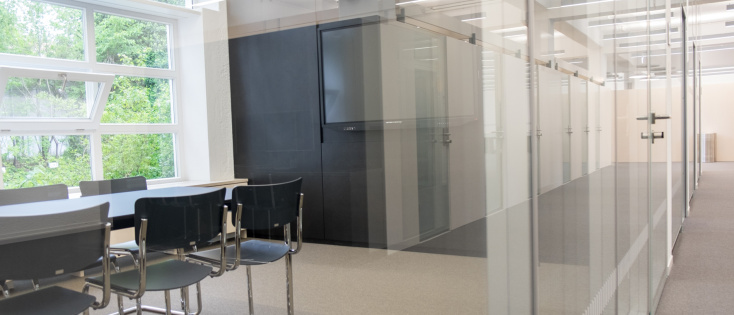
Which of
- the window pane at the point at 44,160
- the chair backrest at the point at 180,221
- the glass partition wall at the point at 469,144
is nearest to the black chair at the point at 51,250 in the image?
the window pane at the point at 44,160

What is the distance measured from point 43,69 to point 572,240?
61.7 inches

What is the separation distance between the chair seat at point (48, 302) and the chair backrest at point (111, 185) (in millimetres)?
321

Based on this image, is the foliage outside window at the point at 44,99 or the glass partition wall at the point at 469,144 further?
the glass partition wall at the point at 469,144

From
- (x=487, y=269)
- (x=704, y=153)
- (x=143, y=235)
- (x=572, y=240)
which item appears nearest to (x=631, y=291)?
(x=572, y=240)

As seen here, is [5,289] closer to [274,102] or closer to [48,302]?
[48,302]

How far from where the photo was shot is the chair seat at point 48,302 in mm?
1321

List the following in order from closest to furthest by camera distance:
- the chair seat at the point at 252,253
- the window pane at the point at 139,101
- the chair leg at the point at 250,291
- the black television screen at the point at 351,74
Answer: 1. the window pane at the point at 139,101
2. the black television screen at the point at 351,74
3. the chair seat at the point at 252,253
4. the chair leg at the point at 250,291

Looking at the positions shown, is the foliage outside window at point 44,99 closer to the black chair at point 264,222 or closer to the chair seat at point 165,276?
the black chair at point 264,222

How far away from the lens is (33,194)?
1.13 m

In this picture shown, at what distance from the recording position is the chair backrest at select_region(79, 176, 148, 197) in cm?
123

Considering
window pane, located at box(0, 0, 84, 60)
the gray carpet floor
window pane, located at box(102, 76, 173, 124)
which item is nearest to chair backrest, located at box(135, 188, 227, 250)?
window pane, located at box(102, 76, 173, 124)

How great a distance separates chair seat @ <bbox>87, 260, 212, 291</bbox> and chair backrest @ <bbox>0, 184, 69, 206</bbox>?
1.37 m

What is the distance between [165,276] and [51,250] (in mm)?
1340

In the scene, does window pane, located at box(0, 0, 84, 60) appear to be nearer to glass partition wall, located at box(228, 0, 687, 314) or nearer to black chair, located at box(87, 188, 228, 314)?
glass partition wall, located at box(228, 0, 687, 314)
